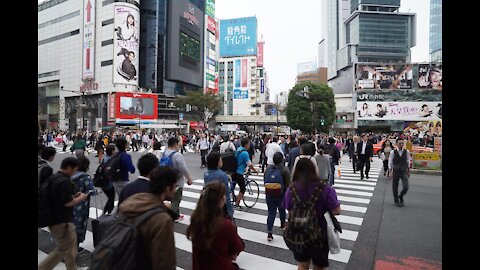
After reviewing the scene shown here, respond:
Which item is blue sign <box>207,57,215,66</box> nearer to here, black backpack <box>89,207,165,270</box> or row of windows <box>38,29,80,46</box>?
row of windows <box>38,29,80,46</box>

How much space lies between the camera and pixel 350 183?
12.0 meters

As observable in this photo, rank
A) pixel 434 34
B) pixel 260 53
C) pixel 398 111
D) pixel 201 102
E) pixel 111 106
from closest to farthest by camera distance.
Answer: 1. pixel 111 106
2. pixel 201 102
3. pixel 398 111
4. pixel 260 53
5. pixel 434 34

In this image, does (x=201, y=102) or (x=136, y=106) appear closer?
(x=201, y=102)

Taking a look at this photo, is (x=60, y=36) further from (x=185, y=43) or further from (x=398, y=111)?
(x=398, y=111)

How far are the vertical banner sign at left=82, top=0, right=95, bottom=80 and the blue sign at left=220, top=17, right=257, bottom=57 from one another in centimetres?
5583

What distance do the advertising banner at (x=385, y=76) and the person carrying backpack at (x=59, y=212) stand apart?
6810 centimetres

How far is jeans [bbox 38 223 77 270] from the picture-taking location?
3.66 meters

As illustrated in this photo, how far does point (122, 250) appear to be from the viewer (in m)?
2.05

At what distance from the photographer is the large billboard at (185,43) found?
62.7 m

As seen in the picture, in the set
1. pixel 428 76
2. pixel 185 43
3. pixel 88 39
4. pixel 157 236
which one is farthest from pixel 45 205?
pixel 428 76

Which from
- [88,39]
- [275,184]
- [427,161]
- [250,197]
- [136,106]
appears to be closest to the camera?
[275,184]

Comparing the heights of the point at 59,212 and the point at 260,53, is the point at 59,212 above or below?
below

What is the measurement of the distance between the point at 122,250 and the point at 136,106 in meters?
57.9

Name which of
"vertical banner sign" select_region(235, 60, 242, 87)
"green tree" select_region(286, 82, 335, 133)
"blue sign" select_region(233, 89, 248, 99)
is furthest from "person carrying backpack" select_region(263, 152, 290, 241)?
"vertical banner sign" select_region(235, 60, 242, 87)
